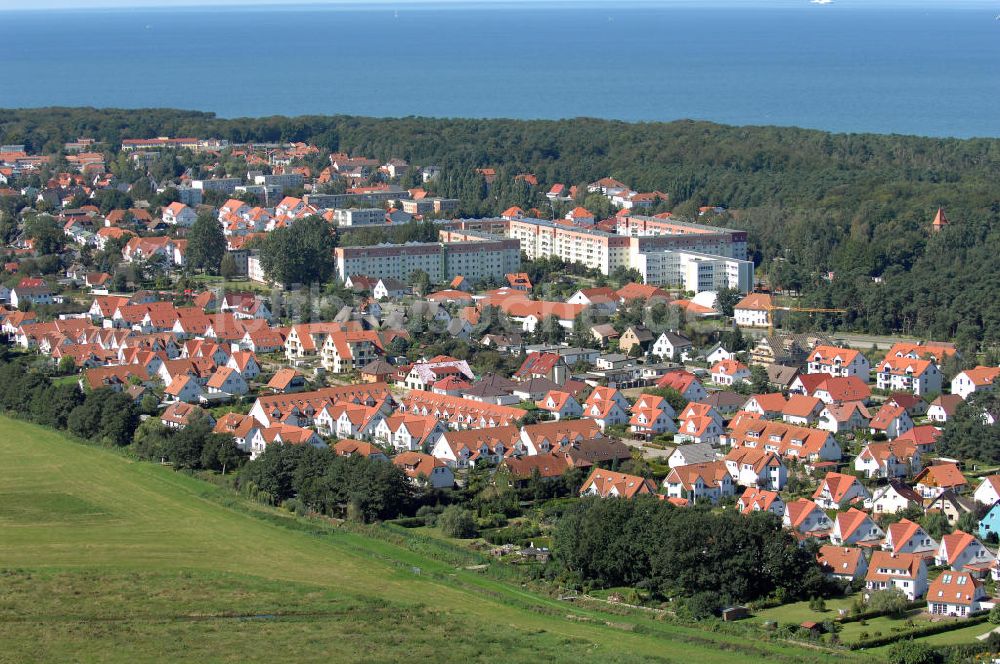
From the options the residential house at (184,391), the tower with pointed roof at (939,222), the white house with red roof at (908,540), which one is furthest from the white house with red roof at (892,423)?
the tower with pointed roof at (939,222)

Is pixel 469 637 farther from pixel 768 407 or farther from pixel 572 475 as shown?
pixel 768 407

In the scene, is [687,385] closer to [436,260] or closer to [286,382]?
[286,382]

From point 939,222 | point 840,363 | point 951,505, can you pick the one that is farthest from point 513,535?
point 939,222

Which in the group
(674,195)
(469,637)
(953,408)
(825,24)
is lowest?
(469,637)

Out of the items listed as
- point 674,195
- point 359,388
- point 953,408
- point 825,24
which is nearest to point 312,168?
point 674,195

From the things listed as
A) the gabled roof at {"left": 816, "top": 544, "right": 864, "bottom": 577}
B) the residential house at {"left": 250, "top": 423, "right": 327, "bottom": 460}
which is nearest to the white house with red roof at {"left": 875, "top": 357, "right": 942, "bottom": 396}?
the gabled roof at {"left": 816, "top": 544, "right": 864, "bottom": 577}

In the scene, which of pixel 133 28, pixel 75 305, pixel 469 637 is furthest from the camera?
pixel 133 28
